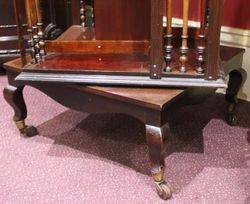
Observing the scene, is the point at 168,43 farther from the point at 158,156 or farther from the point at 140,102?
the point at 158,156

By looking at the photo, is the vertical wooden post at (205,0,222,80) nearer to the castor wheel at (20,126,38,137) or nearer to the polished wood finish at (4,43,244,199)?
the polished wood finish at (4,43,244,199)

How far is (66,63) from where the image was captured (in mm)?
1271

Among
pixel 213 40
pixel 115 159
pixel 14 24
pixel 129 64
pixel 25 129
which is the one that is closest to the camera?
pixel 213 40

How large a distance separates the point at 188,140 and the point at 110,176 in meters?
0.34

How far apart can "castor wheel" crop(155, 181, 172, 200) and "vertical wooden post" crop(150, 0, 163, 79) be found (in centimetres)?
30

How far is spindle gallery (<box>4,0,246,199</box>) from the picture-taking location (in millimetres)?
1110

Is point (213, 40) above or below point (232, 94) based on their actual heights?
above

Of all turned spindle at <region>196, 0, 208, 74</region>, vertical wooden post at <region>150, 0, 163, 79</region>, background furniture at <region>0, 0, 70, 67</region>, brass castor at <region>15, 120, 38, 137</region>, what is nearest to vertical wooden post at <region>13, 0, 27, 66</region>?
brass castor at <region>15, 120, 38, 137</region>

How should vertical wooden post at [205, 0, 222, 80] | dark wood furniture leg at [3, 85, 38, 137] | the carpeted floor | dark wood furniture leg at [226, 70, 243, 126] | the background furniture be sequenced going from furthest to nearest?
1. the background furniture
2. dark wood furniture leg at [226, 70, 243, 126]
3. dark wood furniture leg at [3, 85, 38, 137]
4. the carpeted floor
5. vertical wooden post at [205, 0, 222, 80]

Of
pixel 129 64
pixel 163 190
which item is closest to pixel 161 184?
pixel 163 190

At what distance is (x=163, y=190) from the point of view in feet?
3.77

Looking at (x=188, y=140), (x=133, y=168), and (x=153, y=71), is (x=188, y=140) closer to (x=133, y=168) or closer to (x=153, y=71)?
(x=133, y=168)

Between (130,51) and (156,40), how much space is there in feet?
0.66

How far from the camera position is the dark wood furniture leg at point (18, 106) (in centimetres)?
142
